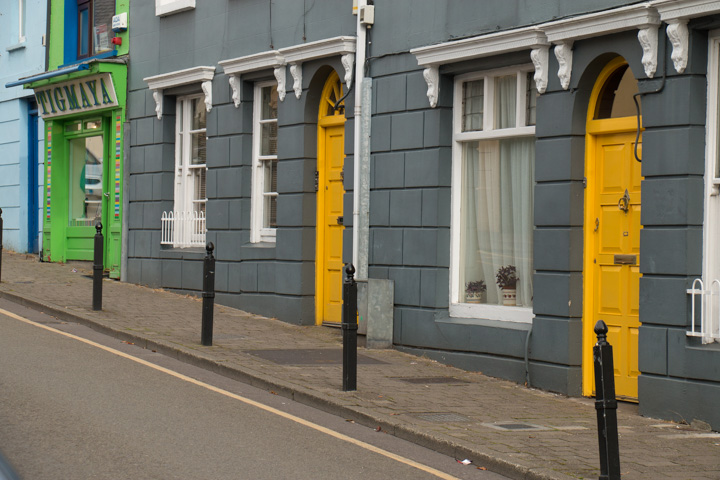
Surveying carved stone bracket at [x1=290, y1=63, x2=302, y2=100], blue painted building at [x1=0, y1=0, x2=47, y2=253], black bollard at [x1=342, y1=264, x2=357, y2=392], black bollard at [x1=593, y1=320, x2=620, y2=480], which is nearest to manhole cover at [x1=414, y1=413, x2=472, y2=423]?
black bollard at [x1=342, y1=264, x2=357, y2=392]

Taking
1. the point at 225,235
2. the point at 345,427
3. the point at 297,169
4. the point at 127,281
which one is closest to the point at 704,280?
the point at 345,427

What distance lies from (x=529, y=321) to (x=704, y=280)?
247 cm

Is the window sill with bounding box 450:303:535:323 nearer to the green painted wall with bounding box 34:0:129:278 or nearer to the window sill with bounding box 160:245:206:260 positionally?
the window sill with bounding box 160:245:206:260

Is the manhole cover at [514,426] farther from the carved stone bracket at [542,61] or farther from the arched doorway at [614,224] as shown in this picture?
the carved stone bracket at [542,61]

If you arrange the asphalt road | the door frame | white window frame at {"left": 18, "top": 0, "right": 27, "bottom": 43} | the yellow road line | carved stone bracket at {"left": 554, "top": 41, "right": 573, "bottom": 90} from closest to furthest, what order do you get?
1. the asphalt road
2. the yellow road line
3. carved stone bracket at {"left": 554, "top": 41, "right": 573, "bottom": 90}
4. the door frame
5. white window frame at {"left": 18, "top": 0, "right": 27, "bottom": 43}

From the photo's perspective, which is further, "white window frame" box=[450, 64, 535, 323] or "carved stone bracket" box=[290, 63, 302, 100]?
"carved stone bracket" box=[290, 63, 302, 100]

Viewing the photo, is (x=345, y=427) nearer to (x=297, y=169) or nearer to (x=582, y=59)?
(x=582, y=59)

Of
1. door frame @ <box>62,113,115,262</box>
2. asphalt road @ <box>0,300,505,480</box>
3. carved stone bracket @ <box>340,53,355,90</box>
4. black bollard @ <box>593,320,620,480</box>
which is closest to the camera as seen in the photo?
black bollard @ <box>593,320,620,480</box>

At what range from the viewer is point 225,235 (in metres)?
16.2

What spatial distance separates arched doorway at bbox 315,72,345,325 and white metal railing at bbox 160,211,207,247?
292 cm

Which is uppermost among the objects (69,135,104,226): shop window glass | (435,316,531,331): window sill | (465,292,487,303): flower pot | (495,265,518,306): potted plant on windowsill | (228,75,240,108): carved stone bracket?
(228,75,240,108): carved stone bracket

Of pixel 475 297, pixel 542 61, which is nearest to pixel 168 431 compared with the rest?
pixel 475 297

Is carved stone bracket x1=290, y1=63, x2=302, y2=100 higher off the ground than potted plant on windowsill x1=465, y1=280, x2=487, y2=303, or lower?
higher

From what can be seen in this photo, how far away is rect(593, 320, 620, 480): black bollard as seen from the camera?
6586 mm
